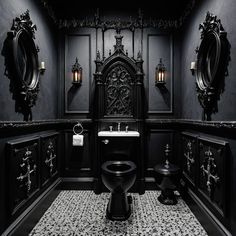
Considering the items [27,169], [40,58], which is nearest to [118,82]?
[40,58]

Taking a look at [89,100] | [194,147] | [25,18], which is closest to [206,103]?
[194,147]

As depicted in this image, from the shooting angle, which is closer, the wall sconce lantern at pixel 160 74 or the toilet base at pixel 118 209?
the toilet base at pixel 118 209

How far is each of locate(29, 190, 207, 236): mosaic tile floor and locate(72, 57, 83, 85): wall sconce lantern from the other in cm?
171

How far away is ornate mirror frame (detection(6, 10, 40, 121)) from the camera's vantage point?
182 centimetres

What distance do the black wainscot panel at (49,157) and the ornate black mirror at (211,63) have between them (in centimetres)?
191

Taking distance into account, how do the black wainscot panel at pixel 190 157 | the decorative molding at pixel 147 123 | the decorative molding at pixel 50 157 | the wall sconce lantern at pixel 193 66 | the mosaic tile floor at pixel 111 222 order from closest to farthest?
the decorative molding at pixel 147 123, the mosaic tile floor at pixel 111 222, the black wainscot panel at pixel 190 157, the wall sconce lantern at pixel 193 66, the decorative molding at pixel 50 157

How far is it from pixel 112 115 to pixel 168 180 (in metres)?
1.23

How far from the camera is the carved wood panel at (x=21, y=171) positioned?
1.75 metres

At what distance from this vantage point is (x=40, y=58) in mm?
2600

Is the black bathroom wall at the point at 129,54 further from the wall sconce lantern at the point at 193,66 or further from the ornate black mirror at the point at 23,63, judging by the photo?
the ornate black mirror at the point at 23,63

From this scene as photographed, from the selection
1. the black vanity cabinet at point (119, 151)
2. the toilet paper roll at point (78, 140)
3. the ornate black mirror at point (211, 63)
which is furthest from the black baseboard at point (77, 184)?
the ornate black mirror at point (211, 63)

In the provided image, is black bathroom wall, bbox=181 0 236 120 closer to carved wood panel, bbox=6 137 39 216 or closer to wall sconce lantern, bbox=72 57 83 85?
wall sconce lantern, bbox=72 57 83 85

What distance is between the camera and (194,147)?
2.52m

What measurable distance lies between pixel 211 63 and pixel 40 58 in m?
1.99
